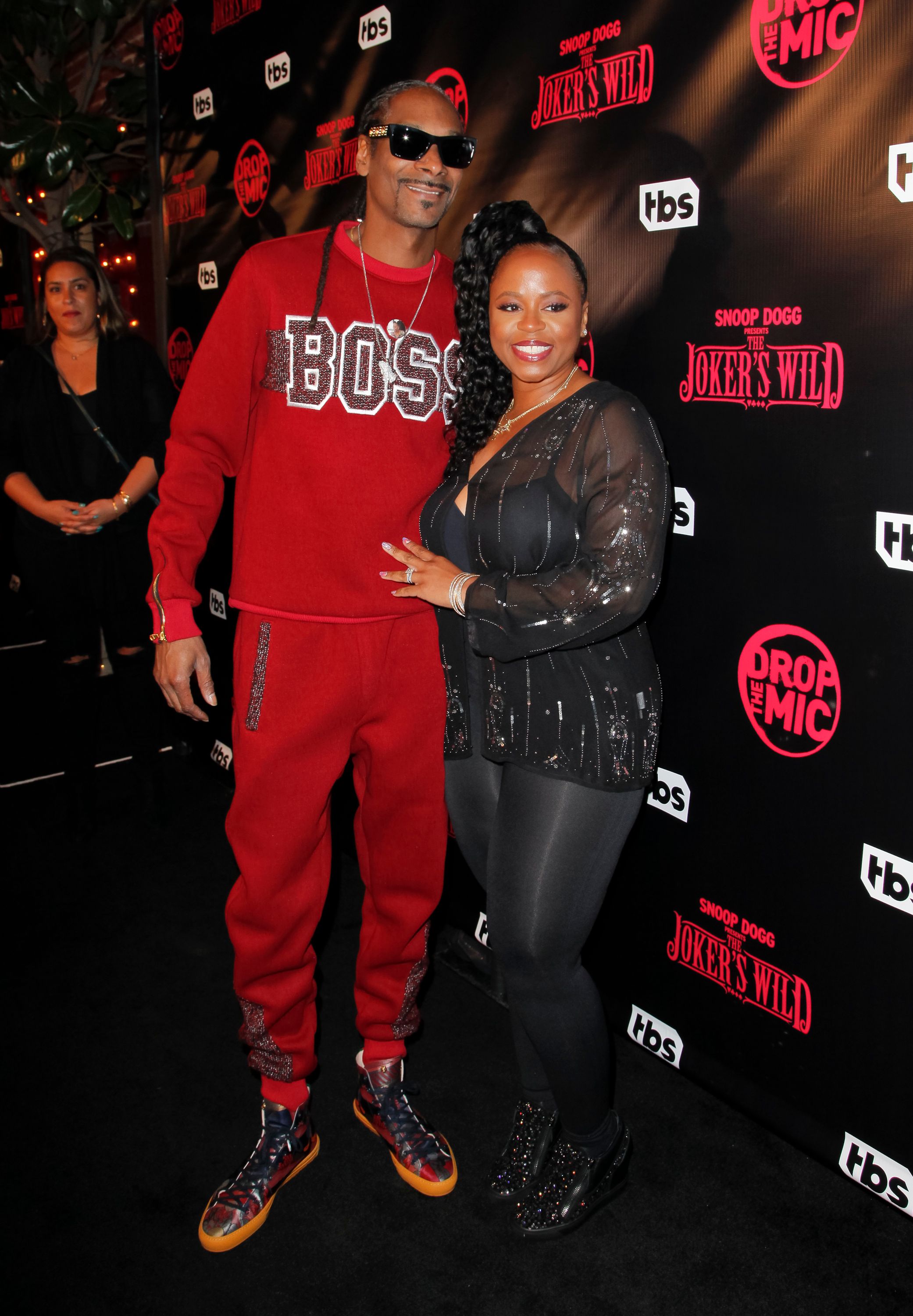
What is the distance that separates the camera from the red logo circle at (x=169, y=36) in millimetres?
3670

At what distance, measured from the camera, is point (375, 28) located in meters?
2.72

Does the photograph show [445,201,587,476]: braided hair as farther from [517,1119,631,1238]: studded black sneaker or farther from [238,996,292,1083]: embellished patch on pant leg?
[517,1119,631,1238]: studded black sneaker

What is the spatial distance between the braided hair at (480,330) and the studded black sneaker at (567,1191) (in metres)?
1.39

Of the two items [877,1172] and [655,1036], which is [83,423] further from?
[877,1172]

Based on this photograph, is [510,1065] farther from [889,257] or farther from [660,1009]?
[889,257]

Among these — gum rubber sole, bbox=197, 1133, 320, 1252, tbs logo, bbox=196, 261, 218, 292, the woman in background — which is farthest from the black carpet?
tbs logo, bbox=196, 261, 218, 292

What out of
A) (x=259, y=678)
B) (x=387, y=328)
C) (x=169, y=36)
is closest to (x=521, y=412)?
(x=387, y=328)

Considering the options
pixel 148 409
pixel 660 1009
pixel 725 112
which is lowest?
pixel 660 1009

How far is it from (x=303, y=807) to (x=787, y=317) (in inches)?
51.9

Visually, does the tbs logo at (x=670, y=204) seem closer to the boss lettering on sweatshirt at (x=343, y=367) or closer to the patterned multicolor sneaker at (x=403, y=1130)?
the boss lettering on sweatshirt at (x=343, y=367)

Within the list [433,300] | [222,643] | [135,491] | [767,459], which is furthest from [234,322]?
[222,643]

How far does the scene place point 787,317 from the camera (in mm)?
1831

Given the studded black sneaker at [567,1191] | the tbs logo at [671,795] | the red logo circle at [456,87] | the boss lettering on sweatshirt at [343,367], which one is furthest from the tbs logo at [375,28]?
the studded black sneaker at [567,1191]

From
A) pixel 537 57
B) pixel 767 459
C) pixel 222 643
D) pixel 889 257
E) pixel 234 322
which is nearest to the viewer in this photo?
pixel 889 257
